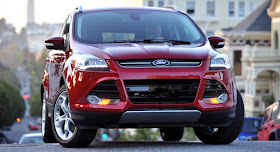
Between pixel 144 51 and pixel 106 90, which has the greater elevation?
pixel 144 51

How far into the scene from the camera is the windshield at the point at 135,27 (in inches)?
416

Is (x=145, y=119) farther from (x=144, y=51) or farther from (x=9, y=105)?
(x=9, y=105)

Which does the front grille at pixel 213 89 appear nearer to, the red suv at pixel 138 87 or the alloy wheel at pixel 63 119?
the red suv at pixel 138 87

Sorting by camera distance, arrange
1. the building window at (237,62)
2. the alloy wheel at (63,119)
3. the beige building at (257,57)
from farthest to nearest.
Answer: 1. the building window at (237,62)
2. the beige building at (257,57)
3. the alloy wheel at (63,119)

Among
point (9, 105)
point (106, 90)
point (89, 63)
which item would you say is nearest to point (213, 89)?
point (106, 90)

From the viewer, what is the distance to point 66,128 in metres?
10.2

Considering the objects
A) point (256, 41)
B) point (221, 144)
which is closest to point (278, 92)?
point (256, 41)

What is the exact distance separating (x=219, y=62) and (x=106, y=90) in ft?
4.64

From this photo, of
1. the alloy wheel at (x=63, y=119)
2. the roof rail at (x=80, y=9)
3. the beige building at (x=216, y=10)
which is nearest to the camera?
the alloy wheel at (x=63, y=119)

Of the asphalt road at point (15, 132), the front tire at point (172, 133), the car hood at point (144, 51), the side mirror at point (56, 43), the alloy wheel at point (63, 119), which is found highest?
the car hood at point (144, 51)

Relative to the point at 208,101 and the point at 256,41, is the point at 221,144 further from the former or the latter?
the point at 256,41

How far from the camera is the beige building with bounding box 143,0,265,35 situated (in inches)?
2965

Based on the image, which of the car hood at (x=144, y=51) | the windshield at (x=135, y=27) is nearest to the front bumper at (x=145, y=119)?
the car hood at (x=144, y=51)

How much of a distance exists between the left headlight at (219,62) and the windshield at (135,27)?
546mm
